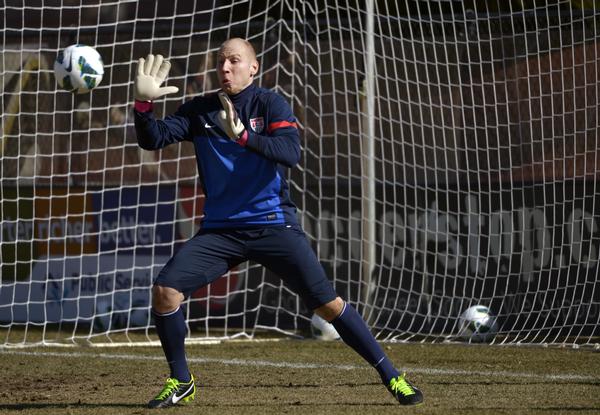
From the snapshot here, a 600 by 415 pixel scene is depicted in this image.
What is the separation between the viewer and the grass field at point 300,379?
20.6ft

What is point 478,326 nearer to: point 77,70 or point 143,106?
point 77,70

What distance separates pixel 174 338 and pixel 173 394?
30 centimetres

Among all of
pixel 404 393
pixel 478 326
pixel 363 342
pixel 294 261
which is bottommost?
pixel 478 326

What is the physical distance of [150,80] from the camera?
6.16 m

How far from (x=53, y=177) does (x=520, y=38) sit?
15.8 feet

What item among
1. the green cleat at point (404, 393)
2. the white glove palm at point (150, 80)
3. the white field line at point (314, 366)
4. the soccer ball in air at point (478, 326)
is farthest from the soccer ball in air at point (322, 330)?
the white glove palm at point (150, 80)

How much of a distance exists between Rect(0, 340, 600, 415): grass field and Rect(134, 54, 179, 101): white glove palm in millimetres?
1657

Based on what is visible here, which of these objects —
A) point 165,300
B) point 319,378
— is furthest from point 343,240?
point 165,300

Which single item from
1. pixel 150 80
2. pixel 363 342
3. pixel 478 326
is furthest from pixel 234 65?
pixel 478 326

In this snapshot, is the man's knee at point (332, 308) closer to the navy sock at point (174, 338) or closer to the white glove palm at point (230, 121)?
the navy sock at point (174, 338)

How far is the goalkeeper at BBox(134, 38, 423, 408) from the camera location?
20.4 ft

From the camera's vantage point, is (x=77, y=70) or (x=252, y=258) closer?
(x=252, y=258)

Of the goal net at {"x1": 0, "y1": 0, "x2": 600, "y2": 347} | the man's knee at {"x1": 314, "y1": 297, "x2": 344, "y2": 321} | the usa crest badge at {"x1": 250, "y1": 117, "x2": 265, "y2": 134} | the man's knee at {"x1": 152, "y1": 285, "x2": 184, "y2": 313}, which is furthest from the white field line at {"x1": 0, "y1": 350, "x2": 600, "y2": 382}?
the usa crest badge at {"x1": 250, "y1": 117, "x2": 265, "y2": 134}

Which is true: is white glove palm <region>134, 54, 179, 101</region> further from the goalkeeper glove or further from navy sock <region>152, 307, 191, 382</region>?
navy sock <region>152, 307, 191, 382</region>
